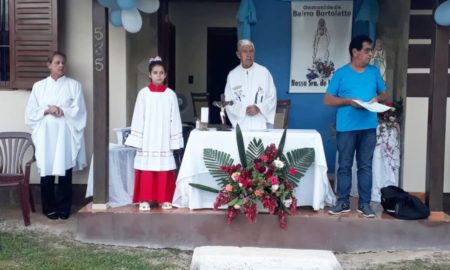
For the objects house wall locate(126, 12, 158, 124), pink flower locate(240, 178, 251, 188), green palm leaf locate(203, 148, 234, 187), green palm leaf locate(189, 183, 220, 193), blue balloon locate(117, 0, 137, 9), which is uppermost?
blue balloon locate(117, 0, 137, 9)

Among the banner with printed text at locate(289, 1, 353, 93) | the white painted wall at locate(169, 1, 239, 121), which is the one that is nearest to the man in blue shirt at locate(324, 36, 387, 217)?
the banner with printed text at locate(289, 1, 353, 93)

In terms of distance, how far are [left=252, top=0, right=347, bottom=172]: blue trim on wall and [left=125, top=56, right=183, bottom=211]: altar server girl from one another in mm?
2025

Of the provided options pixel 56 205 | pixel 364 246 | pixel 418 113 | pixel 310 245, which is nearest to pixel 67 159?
pixel 56 205

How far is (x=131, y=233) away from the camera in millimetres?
5492

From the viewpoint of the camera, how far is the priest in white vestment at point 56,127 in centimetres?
627

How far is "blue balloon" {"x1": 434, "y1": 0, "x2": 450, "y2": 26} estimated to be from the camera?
510 centimetres

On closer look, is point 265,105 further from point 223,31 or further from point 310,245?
point 223,31

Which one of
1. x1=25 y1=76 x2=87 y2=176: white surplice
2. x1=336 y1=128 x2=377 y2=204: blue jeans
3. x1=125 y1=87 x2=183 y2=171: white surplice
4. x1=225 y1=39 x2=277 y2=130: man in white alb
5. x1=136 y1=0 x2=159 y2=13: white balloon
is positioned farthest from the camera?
x1=25 y1=76 x2=87 y2=176: white surplice

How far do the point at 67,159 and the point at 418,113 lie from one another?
12.0ft

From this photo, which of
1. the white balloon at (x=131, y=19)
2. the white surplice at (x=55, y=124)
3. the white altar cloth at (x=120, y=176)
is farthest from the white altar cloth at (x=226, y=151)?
the white surplice at (x=55, y=124)

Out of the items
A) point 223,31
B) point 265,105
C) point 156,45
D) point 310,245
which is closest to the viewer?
point 310,245

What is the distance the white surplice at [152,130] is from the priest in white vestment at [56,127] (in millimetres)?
1080

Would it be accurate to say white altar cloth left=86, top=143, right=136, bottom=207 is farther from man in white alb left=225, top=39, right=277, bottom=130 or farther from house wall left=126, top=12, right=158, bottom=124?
house wall left=126, top=12, right=158, bottom=124

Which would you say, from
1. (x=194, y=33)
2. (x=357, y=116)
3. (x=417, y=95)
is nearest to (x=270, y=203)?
(x=357, y=116)
